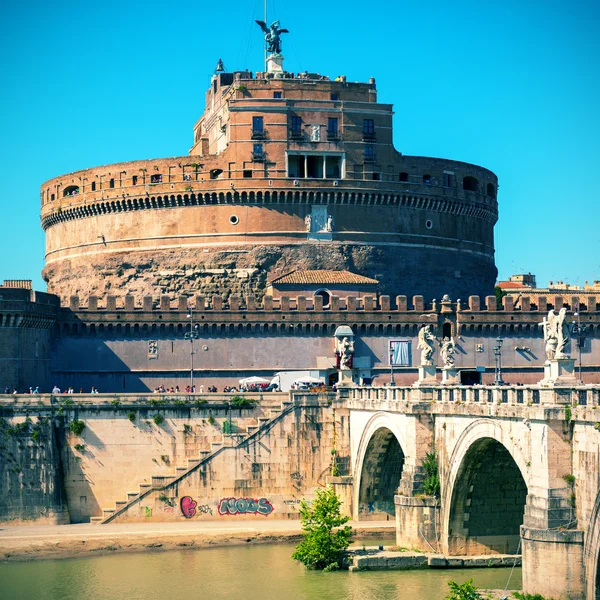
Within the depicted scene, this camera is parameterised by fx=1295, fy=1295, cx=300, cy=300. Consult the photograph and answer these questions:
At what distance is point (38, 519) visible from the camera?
51.7m

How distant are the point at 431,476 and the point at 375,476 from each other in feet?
30.5

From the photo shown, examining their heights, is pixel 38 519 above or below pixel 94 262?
below

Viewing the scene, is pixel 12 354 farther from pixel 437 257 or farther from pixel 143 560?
pixel 437 257

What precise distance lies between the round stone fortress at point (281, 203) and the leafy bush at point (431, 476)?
30.7 meters

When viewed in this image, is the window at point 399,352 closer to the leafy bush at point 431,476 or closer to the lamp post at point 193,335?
the lamp post at point 193,335

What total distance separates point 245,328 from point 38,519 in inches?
618

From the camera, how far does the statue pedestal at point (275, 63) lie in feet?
249

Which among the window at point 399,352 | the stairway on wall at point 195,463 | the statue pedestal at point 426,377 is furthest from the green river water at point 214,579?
the window at point 399,352

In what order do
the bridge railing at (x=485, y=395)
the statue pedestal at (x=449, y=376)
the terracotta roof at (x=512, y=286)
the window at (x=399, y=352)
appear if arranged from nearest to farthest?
1. the bridge railing at (x=485, y=395)
2. the statue pedestal at (x=449, y=376)
3. the window at (x=399, y=352)
4. the terracotta roof at (x=512, y=286)

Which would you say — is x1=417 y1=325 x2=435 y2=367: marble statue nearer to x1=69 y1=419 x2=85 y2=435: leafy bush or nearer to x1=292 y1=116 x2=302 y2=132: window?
x1=69 y1=419 x2=85 y2=435: leafy bush

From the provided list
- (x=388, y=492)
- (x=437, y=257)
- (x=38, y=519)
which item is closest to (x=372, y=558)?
(x=388, y=492)

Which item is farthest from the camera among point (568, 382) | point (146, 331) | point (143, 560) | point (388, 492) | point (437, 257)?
point (437, 257)

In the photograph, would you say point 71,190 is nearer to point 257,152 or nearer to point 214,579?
point 257,152

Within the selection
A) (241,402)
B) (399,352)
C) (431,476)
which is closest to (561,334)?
(431,476)
